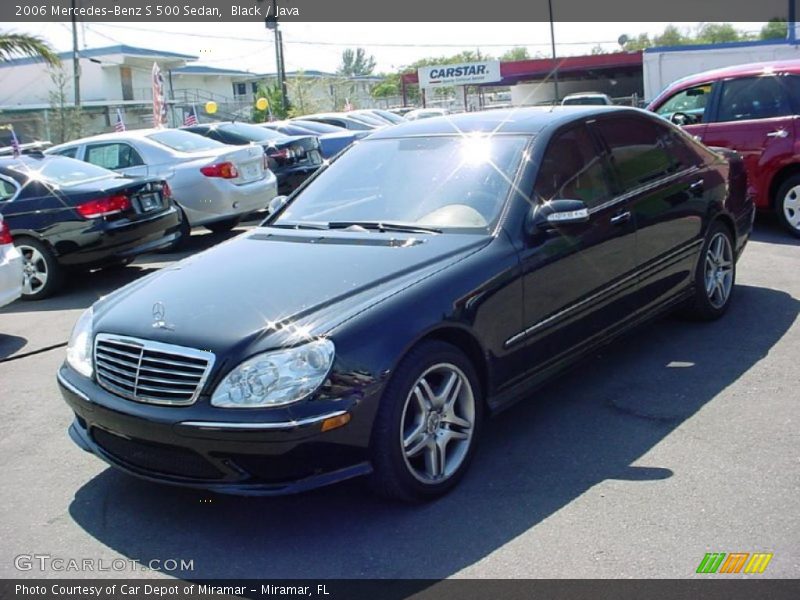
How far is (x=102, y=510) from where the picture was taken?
3850mm

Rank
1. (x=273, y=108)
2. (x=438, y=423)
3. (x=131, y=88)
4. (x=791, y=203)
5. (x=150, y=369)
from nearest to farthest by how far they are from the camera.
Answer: (x=150, y=369)
(x=438, y=423)
(x=791, y=203)
(x=273, y=108)
(x=131, y=88)

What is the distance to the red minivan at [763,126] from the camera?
8.94m

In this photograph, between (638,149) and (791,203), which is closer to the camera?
(638,149)

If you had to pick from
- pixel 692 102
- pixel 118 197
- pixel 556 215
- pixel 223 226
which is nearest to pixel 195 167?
pixel 223 226

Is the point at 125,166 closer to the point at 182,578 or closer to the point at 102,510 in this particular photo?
the point at 102,510

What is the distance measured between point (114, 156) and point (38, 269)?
303 cm

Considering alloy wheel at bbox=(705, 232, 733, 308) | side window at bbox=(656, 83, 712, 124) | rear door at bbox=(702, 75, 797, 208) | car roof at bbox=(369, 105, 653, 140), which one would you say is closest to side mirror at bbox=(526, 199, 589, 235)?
car roof at bbox=(369, 105, 653, 140)

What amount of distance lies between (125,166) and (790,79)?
8.26 metres

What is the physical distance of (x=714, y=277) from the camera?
6.12 m

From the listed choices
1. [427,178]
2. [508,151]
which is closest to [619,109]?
[508,151]

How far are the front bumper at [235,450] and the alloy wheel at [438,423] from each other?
0.31 meters

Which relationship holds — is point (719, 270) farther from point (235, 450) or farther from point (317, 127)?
point (317, 127)

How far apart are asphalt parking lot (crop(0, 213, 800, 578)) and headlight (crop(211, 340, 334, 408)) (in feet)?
2.13

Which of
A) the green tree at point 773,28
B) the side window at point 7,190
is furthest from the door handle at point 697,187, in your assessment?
the green tree at point 773,28
